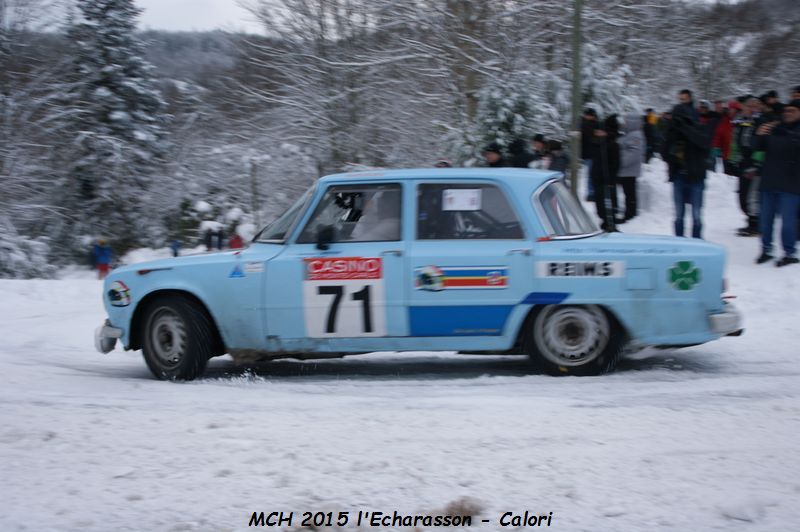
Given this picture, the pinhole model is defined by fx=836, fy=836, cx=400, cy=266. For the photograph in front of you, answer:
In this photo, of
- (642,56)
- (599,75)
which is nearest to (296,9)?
(642,56)

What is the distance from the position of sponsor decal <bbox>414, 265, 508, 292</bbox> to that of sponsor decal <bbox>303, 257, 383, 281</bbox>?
0.33m

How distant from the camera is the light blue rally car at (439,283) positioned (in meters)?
6.43

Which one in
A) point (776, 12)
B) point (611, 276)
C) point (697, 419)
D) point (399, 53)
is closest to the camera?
point (697, 419)

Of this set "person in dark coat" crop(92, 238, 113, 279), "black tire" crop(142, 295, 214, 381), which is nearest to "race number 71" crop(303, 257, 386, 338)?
"black tire" crop(142, 295, 214, 381)

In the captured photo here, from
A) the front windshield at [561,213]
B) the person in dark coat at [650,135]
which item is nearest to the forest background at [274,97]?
the person in dark coat at [650,135]

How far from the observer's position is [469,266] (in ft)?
21.4

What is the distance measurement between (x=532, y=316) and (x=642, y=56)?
82.9 ft

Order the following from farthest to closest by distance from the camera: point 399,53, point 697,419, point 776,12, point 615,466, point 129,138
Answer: point 776,12, point 129,138, point 399,53, point 697,419, point 615,466

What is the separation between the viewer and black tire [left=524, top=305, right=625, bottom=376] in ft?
21.3

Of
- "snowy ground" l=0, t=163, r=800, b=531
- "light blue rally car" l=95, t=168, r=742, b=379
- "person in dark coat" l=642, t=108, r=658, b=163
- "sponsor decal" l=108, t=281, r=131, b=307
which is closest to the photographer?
"snowy ground" l=0, t=163, r=800, b=531

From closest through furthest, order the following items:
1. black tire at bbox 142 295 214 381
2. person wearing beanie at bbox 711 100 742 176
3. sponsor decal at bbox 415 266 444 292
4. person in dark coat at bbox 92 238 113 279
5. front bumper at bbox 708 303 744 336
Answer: front bumper at bbox 708 303 744 336, sponsor decal at bbox 415 266 444 292, black tire at bbox 142 295 214 381, person wearing beanie at bbox 711 100 742 176, person in dark coat at bbox 92 238 113 279

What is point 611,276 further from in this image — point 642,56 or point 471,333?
point 642,56

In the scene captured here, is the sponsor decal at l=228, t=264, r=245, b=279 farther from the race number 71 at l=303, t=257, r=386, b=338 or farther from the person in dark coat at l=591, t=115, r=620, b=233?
the person in dark coat at l=591, t=115, r=620, b=233

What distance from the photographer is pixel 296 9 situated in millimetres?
29344
